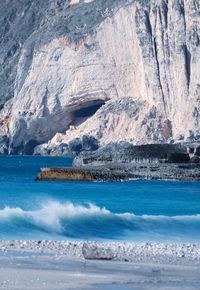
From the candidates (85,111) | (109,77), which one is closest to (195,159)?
(109,77)

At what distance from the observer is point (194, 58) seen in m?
96.3

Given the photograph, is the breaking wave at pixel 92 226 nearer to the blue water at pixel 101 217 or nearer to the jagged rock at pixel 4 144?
the blue water at pixel 101 217

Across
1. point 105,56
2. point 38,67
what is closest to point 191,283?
point 105,56

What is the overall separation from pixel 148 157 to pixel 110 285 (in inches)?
1596

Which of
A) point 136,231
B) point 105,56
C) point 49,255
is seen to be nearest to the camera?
point 49,255

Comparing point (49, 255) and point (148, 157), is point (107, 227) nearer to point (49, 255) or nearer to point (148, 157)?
point (49, 255)

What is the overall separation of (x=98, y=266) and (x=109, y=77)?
89672mm

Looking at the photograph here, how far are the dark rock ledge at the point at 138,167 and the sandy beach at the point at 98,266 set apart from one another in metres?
33.8

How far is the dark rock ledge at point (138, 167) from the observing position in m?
54.0

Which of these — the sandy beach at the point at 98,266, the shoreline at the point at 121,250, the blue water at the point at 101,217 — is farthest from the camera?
the blue water at the point at 101,217

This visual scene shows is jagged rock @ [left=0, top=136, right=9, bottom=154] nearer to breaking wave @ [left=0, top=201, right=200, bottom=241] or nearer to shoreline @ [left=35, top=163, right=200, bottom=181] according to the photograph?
shoreline @ [left=35, top=163, right=200, bottom=181]

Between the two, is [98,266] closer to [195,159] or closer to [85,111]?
[195,159]

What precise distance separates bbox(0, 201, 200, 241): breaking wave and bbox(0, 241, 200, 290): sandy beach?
286 centimetres

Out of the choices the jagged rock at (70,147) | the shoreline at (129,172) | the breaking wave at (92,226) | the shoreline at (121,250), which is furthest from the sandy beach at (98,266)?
the jagged rock at (70,147)
